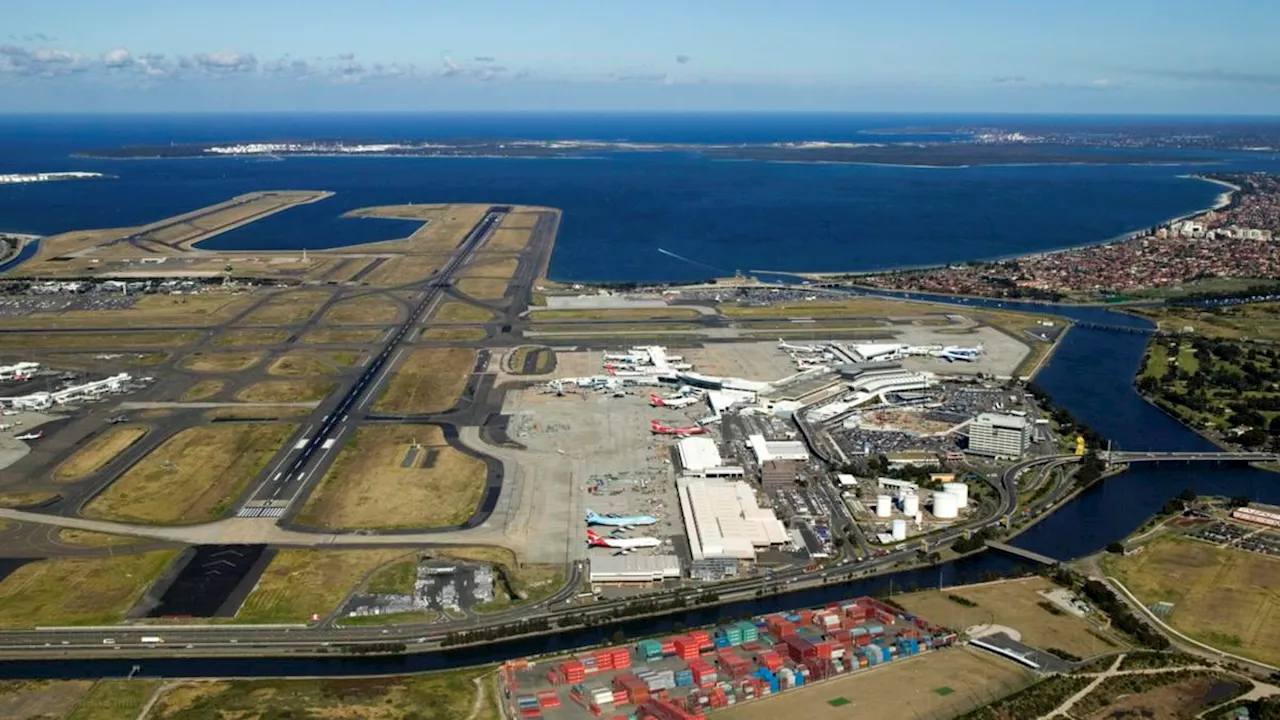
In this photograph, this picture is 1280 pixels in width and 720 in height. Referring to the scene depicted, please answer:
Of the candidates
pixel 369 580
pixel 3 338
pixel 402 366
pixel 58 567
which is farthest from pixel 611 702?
pixel 3 338

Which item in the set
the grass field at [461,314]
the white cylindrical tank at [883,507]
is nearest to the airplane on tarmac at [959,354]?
the white cylindrical tank at [883,507]

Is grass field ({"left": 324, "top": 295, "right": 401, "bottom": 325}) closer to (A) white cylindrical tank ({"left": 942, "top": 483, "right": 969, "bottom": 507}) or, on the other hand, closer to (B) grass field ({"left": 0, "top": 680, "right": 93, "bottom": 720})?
(A) white cylindrical tank ({"left": 942, "top": 483, "right": 969, "bottom": 507})

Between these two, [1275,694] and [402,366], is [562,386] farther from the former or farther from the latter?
[1275,694]

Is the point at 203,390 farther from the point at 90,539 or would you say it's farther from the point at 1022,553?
the point at 1022,553

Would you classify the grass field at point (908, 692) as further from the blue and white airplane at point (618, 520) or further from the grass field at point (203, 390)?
the grass field at point (203, 390)

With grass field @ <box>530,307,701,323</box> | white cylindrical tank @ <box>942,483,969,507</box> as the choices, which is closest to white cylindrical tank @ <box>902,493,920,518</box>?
white cylindrical tank @ <box>942,483,969,507</box>

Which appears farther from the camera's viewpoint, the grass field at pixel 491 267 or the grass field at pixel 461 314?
the grass field at pixel 491 267
